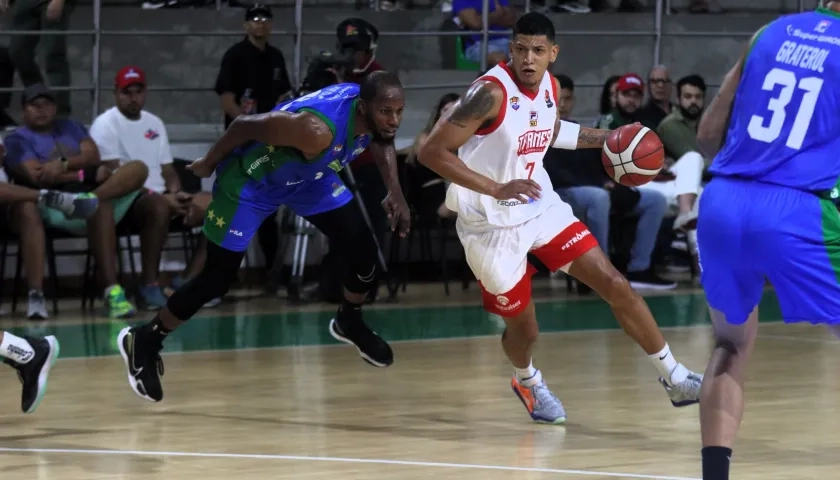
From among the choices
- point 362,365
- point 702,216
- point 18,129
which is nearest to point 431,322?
point 362,365

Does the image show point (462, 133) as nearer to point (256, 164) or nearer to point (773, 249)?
point (256, 164)

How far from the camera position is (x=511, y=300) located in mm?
6090

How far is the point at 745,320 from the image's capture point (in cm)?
442

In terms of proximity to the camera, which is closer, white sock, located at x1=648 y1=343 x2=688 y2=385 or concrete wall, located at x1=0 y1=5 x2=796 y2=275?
white sock, located at x1=648 y1=343 x2=688 y2=385

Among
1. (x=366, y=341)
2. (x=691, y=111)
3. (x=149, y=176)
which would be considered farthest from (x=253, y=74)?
(x=366, y=341)

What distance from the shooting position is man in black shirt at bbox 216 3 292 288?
11031 mm

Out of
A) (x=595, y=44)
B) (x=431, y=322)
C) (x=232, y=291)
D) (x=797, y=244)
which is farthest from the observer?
(x=595, y=44)

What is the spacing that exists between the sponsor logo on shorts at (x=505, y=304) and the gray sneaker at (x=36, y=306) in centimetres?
459

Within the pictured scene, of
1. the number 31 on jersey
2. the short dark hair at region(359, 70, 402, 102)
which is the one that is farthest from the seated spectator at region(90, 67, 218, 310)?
the number 31 on jersey

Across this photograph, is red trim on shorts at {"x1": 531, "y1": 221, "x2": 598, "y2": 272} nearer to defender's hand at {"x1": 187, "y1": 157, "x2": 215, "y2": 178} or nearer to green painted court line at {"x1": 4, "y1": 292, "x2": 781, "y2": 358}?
defender's hand at {"x1": 187, "y1": 157, "x2": 215, "y2": 178}

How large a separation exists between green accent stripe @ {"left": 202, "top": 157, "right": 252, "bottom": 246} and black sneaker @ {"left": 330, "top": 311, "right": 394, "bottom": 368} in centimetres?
80

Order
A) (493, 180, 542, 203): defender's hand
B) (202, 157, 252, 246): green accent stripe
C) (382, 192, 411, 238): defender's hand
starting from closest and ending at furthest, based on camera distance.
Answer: (493, 180, 542, 203): defender's hand
(382, 192, 411, 238): defender's hand
(202, 157, 252, 246): green accent stripe

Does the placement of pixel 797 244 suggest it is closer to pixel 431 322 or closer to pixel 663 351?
pixel 663 351

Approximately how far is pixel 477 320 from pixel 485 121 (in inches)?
156
